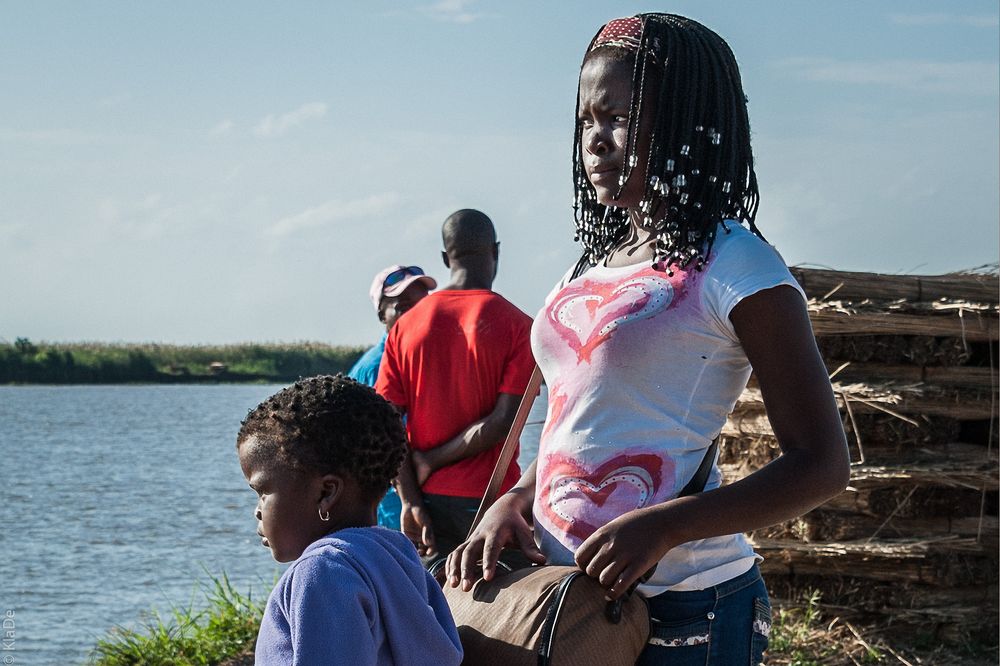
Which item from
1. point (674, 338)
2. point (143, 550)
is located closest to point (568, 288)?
point (674, 338)

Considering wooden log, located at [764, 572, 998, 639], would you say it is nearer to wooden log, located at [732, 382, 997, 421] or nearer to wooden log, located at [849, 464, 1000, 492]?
wooden log, located at [849, 464, 1000, 492]

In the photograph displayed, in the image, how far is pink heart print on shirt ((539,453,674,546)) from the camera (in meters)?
2.12

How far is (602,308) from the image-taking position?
87.5 inches

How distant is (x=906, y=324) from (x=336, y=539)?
16.4ft

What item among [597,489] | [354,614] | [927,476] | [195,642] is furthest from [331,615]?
[195,642]

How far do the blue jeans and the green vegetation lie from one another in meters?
5.44

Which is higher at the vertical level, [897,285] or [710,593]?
[710,593]

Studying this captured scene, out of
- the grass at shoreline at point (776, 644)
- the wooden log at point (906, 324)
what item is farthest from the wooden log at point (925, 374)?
the grass at shoreline at point (776, 644)

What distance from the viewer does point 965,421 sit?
→ 22.9 ft

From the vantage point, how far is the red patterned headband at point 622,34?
225 cm

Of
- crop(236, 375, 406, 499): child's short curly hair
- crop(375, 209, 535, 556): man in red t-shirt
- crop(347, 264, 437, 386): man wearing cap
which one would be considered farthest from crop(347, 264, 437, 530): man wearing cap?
crop(236, 375, 406, 499): child's short curly hair

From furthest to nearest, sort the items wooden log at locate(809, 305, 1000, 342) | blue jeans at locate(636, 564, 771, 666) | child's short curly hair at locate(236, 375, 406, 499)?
wooden log at locate(809, 305, 1000, 342), child's short curly hair at locate(236, 375, 406, 499), blue jeans at locate(636, 564, 771, 666)

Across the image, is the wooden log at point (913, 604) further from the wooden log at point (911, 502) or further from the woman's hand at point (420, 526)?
the woman's hand at point (420, 526)

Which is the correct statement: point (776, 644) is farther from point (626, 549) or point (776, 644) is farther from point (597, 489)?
point (626, 549)
